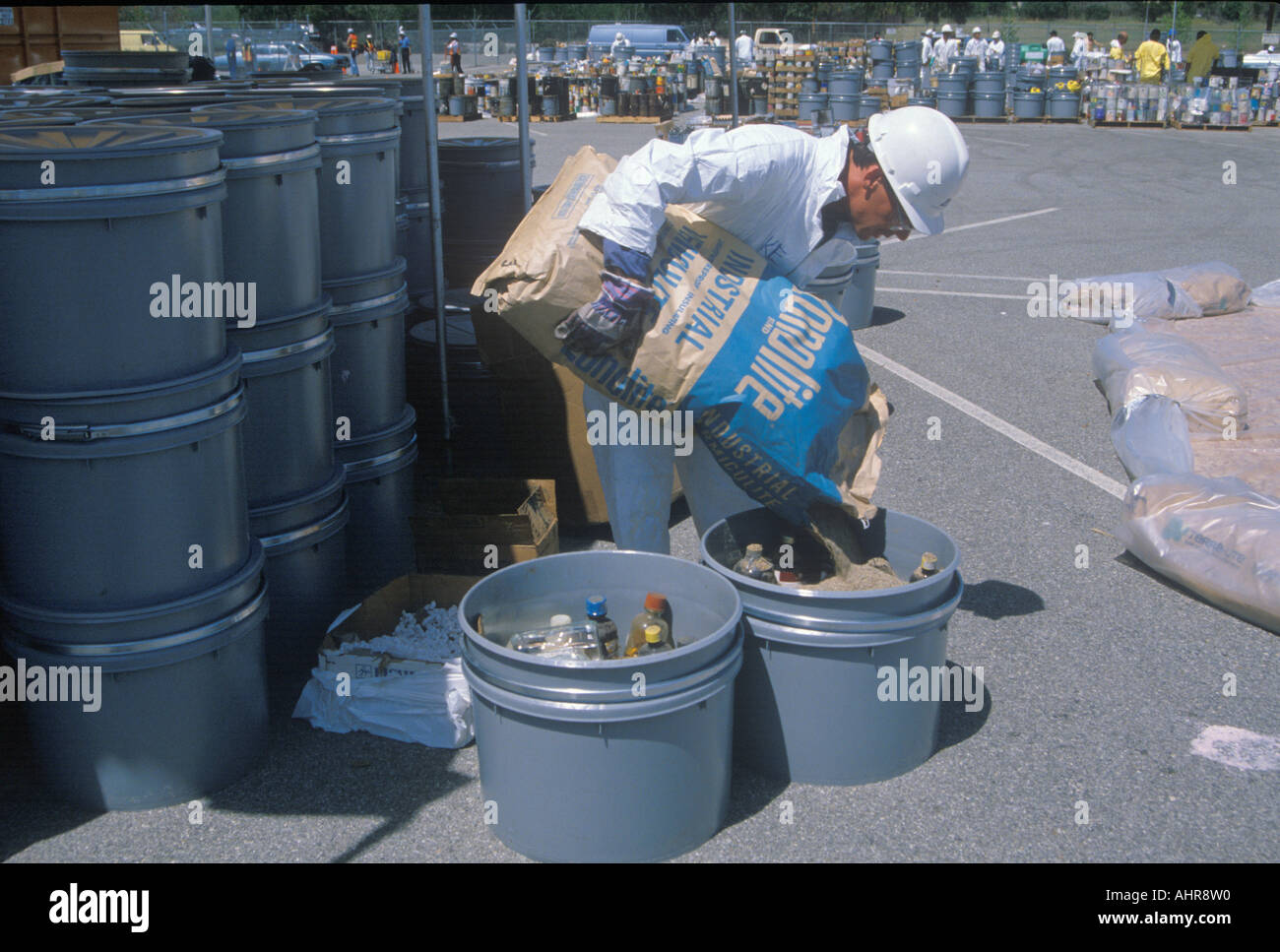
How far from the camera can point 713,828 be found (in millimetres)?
3379

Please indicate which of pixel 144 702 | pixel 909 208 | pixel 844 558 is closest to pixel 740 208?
pixel 909 208

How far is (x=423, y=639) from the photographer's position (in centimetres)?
423

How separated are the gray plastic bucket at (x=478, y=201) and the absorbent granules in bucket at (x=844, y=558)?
135 inches

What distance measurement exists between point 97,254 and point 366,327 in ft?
4.90

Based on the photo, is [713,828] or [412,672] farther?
[412,672]

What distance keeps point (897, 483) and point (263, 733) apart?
11.5 ft

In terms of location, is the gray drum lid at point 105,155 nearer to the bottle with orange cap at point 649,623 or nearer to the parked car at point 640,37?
the bottle with orange cap at point 649,623

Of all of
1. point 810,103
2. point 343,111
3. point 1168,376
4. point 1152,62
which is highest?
point 1152,62

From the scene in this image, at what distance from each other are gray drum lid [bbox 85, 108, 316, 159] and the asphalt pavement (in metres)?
1.88

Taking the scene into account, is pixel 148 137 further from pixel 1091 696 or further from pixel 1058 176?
pixel 1058 176

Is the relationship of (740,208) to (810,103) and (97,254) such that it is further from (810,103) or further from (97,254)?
(810,103)

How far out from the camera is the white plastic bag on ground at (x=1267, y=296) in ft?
29.3

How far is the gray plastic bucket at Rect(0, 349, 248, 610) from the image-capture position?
3195 millimetres
